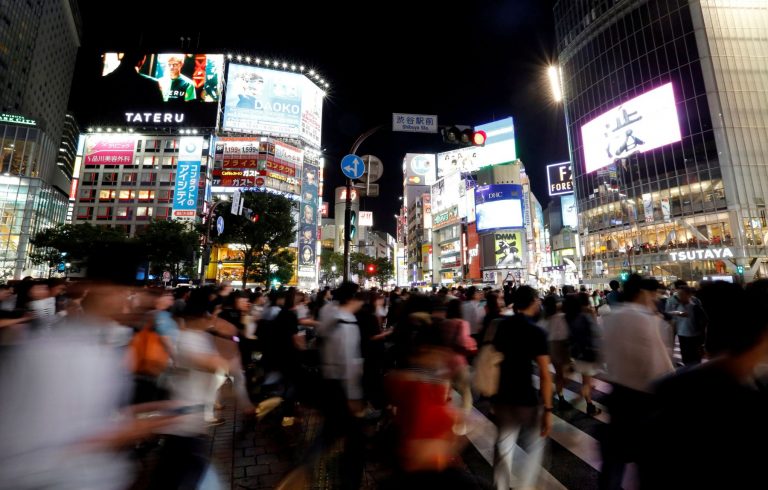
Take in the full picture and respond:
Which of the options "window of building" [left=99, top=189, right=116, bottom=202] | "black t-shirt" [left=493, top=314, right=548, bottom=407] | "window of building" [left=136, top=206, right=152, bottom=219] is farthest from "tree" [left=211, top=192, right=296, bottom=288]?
"window of building" [left=99, top=189, right=116, bottom=202]

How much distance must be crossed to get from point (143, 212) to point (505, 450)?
237 feet

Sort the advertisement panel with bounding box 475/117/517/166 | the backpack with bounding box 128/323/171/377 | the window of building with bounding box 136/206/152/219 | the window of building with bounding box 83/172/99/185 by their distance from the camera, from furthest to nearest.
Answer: the window of building with bounding box 136/206/152/219 < the window of building with bounding box 83/172/99/185 < the advertisement panel with bounding box 475/117/517/166 < the backpack with bounding box 128/323/171/377

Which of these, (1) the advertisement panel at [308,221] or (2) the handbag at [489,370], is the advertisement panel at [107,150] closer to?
Result: (1) the advertisement panel at [308,221]

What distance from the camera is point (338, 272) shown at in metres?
74.1

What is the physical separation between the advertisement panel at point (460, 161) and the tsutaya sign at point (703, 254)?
3149cm

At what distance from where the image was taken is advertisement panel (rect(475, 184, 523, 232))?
174 ft

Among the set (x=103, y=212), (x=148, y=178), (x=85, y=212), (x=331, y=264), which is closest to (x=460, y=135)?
(x=331, y=264)

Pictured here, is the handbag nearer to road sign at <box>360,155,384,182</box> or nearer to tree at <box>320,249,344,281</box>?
road sign at <box>360,155,384,182</box>

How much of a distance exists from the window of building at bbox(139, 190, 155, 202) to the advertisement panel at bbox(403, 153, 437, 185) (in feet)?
184

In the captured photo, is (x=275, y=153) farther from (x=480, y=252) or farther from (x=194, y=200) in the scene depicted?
(x=480, y=252)

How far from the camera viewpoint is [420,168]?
319 ft

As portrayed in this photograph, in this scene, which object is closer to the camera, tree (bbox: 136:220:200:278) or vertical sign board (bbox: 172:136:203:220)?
tree (bbox: 136:220:200:278)

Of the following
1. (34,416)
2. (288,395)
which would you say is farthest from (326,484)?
(34,416)

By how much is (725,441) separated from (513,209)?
54508 millimetres
